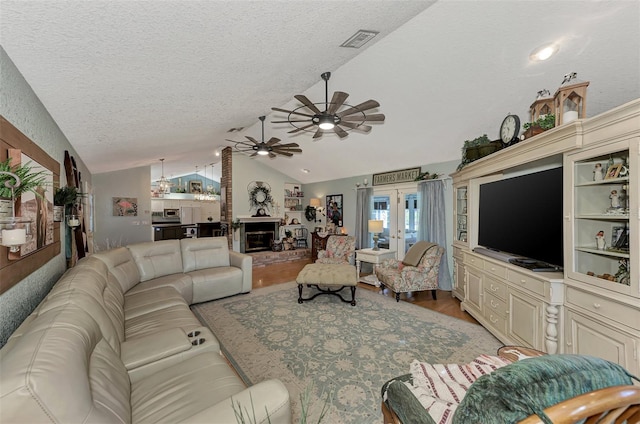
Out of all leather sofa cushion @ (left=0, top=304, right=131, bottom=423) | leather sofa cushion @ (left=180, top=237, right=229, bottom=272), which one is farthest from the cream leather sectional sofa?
leather sofa cushion @ (left=180, top=237, right=229, bottom=272)

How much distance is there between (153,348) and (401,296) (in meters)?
3.48

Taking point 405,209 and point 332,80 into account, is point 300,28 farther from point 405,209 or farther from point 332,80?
point 405,209

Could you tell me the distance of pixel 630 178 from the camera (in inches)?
63.4

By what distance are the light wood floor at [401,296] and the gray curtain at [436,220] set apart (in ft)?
1.01

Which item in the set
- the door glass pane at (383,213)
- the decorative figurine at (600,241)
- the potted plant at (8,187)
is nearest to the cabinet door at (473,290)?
the decorative figurine at (600,241)

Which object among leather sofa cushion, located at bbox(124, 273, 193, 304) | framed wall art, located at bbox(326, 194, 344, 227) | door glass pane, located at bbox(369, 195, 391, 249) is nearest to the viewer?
leather sofa cushion, located at bbox(124, 273, 193, 304)

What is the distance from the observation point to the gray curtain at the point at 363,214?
20.8 feet

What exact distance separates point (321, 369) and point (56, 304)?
1870mm

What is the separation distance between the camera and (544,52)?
2.31 m

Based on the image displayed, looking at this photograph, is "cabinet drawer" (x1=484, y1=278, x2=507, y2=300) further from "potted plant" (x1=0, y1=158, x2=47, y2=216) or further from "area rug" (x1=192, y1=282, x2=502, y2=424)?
"potted plant" (x1=0, y1=158, x2=47, y2=216)

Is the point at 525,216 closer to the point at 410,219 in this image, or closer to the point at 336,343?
the point at 336,343

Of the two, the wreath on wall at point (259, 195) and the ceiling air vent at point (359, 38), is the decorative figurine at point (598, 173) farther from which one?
the wreath on wall at point (259, 195)

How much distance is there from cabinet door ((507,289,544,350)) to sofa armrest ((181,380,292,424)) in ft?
7.38

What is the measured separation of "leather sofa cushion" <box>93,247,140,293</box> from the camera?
9.90 feet
